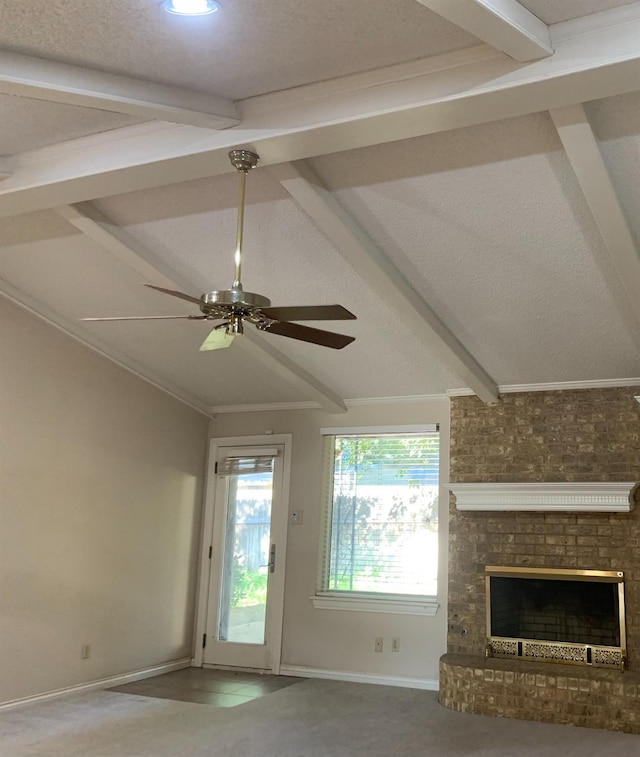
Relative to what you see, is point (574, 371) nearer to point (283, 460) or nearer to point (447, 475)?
point (447, 475)

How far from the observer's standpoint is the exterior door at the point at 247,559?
6.99 metres

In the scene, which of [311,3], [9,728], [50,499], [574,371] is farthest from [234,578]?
[311,3]

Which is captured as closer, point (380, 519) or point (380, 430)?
point (380, 519)

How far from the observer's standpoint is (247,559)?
7234 mm

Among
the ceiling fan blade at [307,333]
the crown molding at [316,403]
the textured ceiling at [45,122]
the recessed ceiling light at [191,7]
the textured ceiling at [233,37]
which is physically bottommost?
the ceiling fan blade at [307,333]

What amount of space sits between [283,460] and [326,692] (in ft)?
6.96

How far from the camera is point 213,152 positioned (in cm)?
356

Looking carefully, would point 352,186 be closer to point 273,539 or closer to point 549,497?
point 549,497

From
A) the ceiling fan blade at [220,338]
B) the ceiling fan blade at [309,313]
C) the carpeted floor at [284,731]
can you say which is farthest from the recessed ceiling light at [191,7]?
the carpeted floor at [284,731]

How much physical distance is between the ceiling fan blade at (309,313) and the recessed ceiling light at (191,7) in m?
1.11

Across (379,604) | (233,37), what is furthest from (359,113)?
(379,604)

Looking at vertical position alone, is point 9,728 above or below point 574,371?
below

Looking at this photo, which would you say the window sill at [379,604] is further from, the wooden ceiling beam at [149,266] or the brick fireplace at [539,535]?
the wooden ceiling beam at [149,266]

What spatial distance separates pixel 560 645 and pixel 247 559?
9.56 feet
